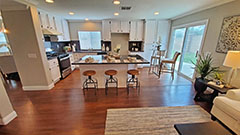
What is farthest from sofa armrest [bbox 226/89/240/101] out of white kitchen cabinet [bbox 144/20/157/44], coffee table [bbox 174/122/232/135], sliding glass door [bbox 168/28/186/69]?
white kitchen cabinet [bbox 144/20/157/44]

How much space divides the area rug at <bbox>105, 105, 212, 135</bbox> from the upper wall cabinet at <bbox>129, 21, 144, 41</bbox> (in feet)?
13.3

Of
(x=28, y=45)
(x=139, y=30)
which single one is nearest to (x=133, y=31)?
(x=139, y=30)

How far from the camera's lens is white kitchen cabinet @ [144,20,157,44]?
16.8ft

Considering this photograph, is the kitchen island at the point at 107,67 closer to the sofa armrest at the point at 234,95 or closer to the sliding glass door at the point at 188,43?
the sofa armrest at the point at 234,95

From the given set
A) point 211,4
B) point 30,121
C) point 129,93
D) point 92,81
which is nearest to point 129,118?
point 129,93

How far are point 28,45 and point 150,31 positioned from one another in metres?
4.97

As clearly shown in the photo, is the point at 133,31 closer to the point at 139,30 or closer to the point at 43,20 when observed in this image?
the point at 139,30

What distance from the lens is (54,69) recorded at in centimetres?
355

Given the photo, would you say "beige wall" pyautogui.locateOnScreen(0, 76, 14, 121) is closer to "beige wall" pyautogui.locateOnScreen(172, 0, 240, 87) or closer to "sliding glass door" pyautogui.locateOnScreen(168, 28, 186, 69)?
"beige wall" pyautogui.locateOnScreen(172, 0, 240, 87)

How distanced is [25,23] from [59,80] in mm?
2111

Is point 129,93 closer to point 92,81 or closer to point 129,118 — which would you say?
point 129,118

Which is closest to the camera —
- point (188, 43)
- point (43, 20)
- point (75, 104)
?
point (75, 104)

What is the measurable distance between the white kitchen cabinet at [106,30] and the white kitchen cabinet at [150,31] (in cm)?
193

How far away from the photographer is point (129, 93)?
3029mm
